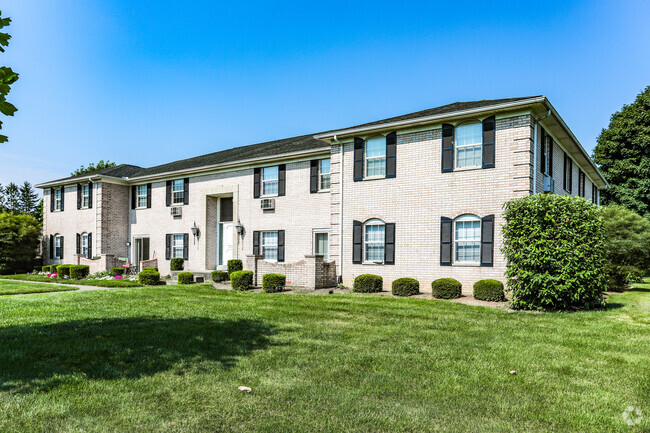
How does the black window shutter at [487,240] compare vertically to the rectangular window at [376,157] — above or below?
below

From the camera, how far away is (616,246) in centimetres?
1741

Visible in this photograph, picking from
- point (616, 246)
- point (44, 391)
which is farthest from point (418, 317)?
point (616, 246)

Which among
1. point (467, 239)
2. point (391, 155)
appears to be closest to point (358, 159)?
point (391, 155)

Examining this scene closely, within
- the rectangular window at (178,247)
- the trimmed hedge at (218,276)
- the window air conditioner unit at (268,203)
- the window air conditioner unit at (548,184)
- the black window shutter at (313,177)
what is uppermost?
the black window shutter at (313,177)

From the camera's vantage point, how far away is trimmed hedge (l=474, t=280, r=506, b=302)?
1223 cm

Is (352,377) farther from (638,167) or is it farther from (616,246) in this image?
(638,167)

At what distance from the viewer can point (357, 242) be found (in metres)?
16.1

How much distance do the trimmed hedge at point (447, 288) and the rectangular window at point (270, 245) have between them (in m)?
8.46

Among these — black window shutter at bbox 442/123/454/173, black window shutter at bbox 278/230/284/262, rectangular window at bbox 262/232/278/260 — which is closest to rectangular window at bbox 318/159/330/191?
black window shutter at bbox 278/230/284/262

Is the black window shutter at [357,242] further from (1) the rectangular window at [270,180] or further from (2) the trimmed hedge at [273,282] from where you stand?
(1) the rectangular window at [270,180]

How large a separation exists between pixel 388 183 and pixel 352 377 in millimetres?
11249

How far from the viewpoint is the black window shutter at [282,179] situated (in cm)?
1938

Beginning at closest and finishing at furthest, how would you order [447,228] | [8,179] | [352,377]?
[352,377] < [447,228] < [8,179]

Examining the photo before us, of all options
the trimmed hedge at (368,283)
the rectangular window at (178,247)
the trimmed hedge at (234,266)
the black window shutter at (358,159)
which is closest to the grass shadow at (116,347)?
the trimmed hedge at (368,283)
